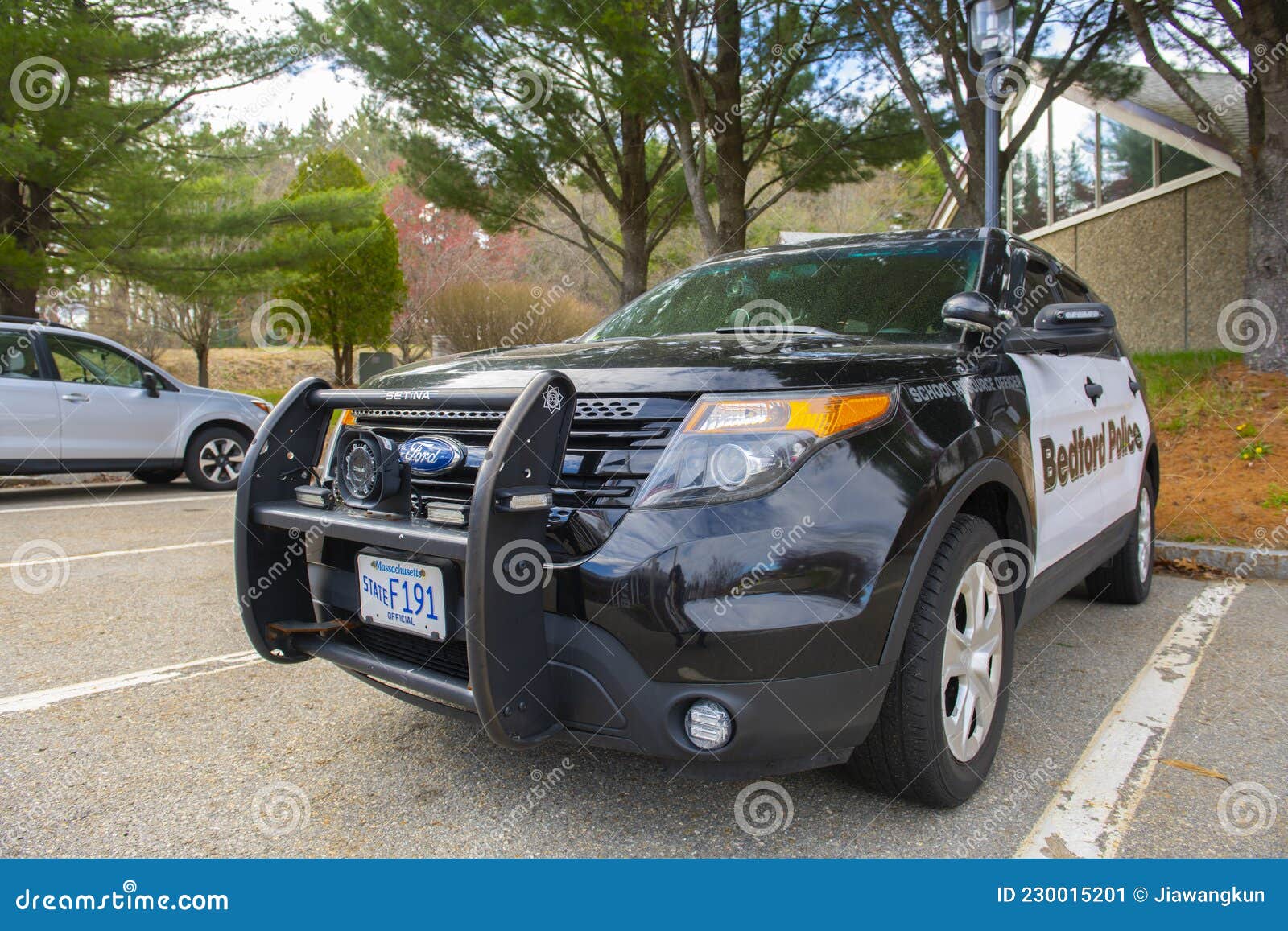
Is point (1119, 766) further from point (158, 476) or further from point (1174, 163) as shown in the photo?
point (1174, 163)

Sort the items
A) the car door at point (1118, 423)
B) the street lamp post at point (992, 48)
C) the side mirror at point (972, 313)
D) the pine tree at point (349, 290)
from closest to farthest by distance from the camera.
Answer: the side mirror at point (972, 313) → the car door at point (1118, 423) → the street lamp post at point (992, 48) → the pine tree at point (349, 290)

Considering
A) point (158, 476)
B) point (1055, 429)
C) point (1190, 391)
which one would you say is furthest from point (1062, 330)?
point (158, 476)

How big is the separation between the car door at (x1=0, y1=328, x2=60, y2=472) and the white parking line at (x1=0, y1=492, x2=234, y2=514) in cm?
47

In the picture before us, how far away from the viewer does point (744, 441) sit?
2.10m

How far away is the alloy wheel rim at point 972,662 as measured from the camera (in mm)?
2383

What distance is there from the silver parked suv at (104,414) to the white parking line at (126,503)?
374 millimetres

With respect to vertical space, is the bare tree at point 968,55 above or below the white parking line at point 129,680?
above

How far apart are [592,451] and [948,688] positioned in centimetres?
112

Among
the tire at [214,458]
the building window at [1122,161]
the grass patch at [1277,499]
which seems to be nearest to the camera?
the grass patch at [1277,499]

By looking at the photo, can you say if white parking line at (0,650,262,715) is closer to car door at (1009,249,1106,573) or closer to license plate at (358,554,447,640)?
license plate at (358,554,447,640)

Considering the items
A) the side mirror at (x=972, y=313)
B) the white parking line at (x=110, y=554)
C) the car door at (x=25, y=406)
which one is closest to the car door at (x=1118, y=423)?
the side mirror at (x=972, y=313)

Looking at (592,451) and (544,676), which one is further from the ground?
(592,451)

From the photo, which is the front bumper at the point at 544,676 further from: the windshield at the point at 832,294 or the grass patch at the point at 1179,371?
the grass patch at the point at 1179,371

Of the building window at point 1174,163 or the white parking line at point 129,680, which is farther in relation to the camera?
the building window at point 1174,163
